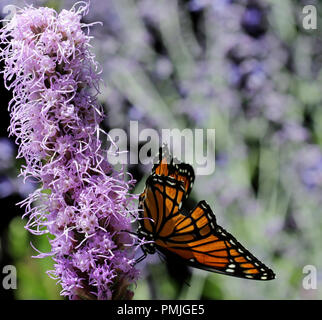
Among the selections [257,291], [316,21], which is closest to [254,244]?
[257,291]

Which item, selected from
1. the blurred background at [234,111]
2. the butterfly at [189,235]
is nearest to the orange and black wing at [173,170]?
the butterfly at [189,235]

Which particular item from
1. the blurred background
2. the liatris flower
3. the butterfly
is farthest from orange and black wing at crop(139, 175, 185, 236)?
the blurred background

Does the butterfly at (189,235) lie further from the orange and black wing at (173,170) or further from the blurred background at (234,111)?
the blurred background at (234,111)

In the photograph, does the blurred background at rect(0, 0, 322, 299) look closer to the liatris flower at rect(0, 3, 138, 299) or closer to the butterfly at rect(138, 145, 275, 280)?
the butterfly at rect(138, 145, 275, 280)

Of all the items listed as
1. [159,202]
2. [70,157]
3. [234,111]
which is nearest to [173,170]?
[159,202]

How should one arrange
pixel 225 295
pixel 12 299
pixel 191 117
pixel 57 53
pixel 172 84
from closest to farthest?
pixel 57 53 < pixel 12 299 < pixel 225 295 < pixel 191 117 < pixel 172 84

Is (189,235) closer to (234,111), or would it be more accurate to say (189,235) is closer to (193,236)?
(193,236)

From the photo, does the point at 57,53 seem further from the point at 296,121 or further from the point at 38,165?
the point at 296,121

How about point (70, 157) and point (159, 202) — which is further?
point (159, 202)
